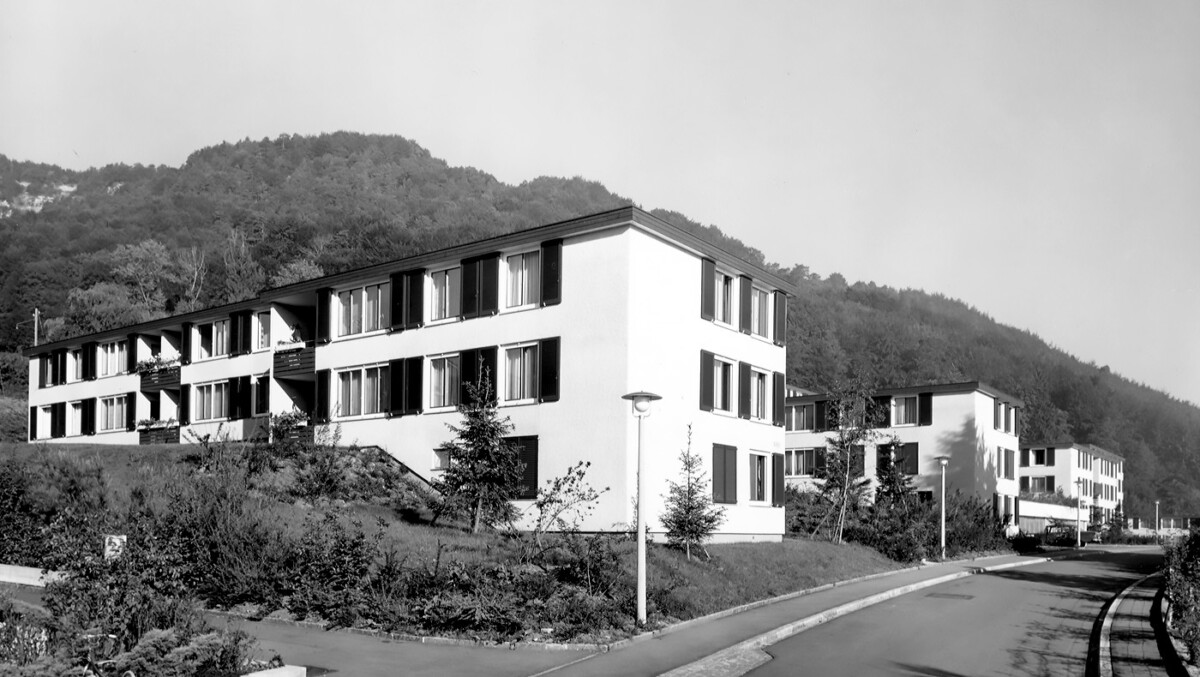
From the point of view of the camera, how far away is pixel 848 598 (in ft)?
76.3

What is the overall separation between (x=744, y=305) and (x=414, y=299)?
1076 cm

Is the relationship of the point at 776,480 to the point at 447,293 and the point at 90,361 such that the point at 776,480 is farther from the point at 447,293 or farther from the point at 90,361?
the point at 90,361

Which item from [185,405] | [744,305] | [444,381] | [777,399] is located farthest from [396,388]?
[185,405]

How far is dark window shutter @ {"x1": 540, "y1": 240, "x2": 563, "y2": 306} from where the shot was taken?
1128 inches

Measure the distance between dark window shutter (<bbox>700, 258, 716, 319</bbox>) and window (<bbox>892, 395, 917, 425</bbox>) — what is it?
92.9 feet

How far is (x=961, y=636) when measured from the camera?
60.0 ft

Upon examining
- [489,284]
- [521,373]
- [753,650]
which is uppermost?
[489,284]

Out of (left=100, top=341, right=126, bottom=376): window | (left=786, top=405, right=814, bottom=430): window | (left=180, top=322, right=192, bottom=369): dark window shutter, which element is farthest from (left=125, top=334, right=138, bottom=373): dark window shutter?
(left=786, top=405, right=814, bottom=430): window

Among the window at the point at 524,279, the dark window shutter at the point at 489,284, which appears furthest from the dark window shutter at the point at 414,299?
the window at the point at 524,279

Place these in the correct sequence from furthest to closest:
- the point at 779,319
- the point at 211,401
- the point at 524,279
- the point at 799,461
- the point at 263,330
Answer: the point at 799,461 < the point at 211,401 < the point at 263,330 < the point at 779,319 < the point at 524,279

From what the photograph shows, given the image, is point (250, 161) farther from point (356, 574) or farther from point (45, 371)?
point (356, 574)

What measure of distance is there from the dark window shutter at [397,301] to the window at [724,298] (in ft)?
33.9

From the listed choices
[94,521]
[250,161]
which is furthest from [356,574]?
[250,161]

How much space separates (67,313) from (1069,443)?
83.2 m
